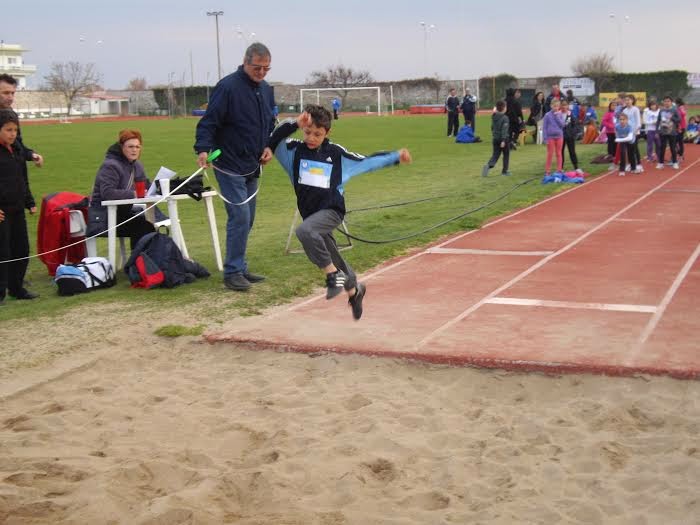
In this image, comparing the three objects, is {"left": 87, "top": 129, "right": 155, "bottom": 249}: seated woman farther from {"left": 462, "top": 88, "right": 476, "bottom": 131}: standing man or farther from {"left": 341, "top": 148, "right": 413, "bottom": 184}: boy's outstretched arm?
{"left": 462, "top": 88, "right": 476, "bottom": 131}: standing man

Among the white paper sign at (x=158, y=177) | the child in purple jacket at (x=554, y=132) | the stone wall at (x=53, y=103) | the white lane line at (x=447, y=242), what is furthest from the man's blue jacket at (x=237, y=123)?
the stone wall at (x=53, y=103)

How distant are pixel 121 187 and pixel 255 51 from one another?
2.05 m

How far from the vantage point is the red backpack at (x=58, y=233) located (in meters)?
9.04

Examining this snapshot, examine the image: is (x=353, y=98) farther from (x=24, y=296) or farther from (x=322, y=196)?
(x=322, y=196)

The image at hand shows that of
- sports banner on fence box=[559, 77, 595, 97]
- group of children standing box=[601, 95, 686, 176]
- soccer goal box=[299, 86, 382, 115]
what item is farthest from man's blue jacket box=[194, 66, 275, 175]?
soccer goal box=[299, 86, 382, 115]

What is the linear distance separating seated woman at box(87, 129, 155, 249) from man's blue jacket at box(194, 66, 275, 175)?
114 centimetres

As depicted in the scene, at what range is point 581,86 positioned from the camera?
65.2 metres

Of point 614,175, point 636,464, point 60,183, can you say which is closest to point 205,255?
point 636,464

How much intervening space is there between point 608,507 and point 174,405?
268 cm

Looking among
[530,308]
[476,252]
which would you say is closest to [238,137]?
[530,308]

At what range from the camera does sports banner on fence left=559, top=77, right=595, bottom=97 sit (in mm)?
64812

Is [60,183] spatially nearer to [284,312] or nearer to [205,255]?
[205,255]

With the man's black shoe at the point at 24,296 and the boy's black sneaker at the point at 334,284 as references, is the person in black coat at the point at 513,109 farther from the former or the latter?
the boy's black sneaker at the point at 334,284

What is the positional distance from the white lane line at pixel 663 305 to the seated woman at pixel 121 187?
4984mm
